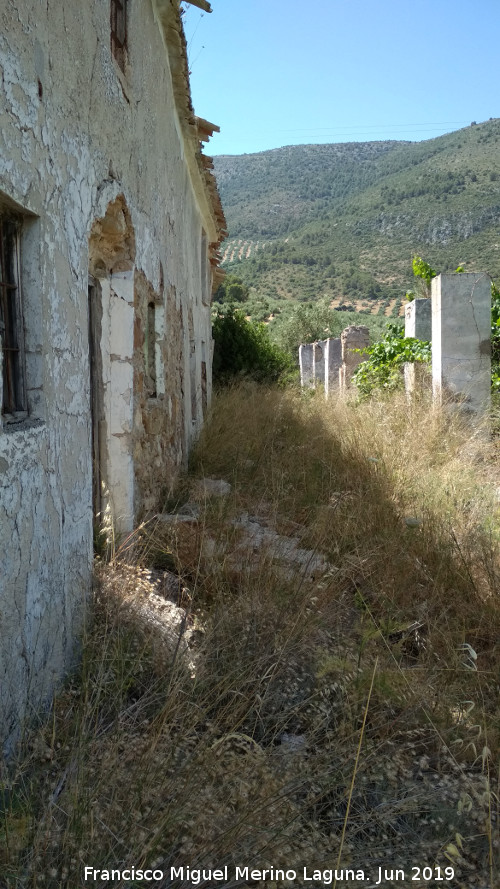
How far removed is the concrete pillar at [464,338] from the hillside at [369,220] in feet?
79.8

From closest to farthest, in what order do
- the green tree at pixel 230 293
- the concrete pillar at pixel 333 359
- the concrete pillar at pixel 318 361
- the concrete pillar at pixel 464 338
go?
1. the concrete pillar at pixel 464 338
2. the concrete pillar at pixel 333 359
3. the concrete pillar at pixel 318 361
4. the green tree at pixel 230 293

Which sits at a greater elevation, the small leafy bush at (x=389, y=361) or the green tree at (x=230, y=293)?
the green tree at (x=230, y=293)

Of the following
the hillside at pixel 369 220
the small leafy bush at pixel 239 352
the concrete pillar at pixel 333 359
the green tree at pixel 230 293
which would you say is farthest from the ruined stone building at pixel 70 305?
the green tree at pixel 230 293

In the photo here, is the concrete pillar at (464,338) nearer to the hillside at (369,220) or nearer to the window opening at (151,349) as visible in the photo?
the window opening at (151,349)

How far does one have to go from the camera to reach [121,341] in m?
4.41

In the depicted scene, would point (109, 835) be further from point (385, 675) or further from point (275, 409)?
point (275, 409)

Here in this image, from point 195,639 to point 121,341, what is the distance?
2201 millimetres

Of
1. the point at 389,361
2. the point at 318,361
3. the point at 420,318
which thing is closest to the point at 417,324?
the point at 420,318

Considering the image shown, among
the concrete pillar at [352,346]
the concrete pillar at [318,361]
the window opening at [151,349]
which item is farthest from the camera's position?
the concrete pillar at [318,361]

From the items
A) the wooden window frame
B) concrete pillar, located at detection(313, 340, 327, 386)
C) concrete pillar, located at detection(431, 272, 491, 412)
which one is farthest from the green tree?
the wooden window frame

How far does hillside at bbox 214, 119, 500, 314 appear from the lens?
4253 centimetres

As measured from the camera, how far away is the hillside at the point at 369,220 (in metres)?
42.5

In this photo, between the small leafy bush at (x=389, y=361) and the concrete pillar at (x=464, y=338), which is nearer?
the concrete pillar at (x=464, y=338)

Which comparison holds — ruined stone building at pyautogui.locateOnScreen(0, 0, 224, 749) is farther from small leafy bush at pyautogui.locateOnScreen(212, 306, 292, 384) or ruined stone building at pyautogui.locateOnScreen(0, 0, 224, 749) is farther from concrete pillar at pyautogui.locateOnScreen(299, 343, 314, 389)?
concrete pillar at pyautogui.locateOnScreen(299, 343, 314, 389)
